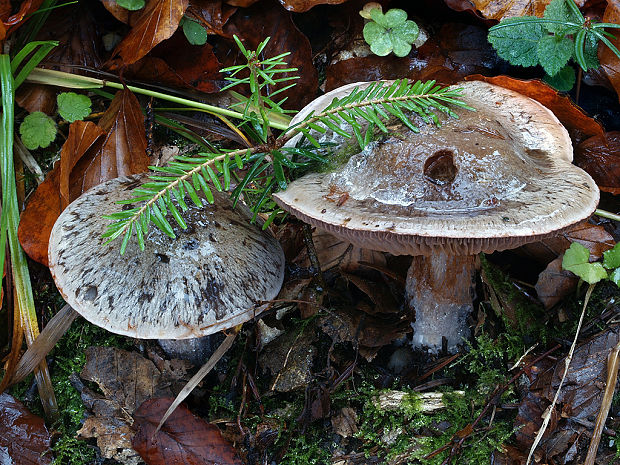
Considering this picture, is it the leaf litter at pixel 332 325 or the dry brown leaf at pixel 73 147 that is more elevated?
the dry brown leaf at pixel 73 147

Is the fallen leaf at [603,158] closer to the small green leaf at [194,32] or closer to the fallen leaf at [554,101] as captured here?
the fallen leaf at [554,101]

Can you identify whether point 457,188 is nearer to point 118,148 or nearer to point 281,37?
point 281,37

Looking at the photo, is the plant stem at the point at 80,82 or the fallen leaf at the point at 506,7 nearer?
the fallen leaf at the point at 506,7

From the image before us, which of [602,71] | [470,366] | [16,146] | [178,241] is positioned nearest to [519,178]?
[470,366]

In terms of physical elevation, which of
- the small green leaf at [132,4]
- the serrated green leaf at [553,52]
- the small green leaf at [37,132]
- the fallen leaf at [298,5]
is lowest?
the serrated green leaf at [553,52]

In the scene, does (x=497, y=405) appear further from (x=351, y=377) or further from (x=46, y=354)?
(x=46, y=354)

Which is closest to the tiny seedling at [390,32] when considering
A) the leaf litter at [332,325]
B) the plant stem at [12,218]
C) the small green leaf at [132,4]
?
the leaf litter at [332,325]
